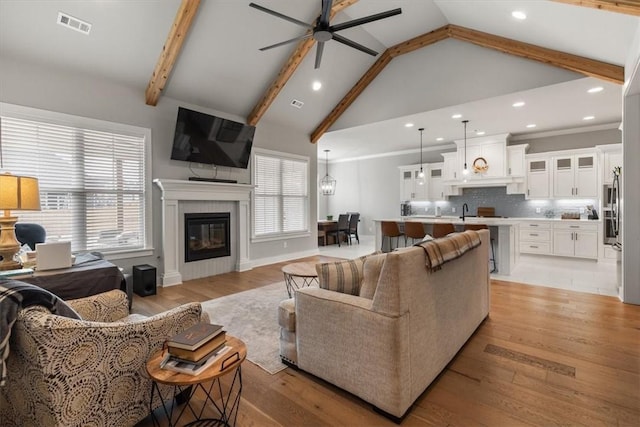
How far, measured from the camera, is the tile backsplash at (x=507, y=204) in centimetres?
693

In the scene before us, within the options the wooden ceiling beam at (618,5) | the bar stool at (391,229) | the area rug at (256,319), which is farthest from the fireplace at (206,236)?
the wooden ceiling beam at (618,5)

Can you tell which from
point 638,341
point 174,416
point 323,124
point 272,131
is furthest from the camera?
point 323,124

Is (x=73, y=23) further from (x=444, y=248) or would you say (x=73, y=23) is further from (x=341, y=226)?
(x=341, y=226)

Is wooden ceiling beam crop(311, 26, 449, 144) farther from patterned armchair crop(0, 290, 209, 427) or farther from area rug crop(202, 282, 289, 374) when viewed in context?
patterned armchair crop(0, 290, 209, 427)

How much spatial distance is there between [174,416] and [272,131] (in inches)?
217

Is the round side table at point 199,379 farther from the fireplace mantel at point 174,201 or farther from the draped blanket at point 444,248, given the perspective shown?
the fireplace mantel at point 174,201

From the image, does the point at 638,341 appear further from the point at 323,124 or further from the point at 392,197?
the point at 392,197

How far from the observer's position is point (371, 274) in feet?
6.22

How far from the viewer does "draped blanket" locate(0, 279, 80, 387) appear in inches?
46.8

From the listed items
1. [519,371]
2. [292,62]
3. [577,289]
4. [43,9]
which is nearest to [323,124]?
[292,62]

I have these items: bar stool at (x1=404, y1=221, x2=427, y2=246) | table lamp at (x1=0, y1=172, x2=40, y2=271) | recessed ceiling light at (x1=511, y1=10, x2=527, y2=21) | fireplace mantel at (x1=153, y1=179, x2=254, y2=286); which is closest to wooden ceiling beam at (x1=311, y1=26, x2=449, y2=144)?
recessed ceiling light at (x1=511, y1=10, x2=527, y2=21)

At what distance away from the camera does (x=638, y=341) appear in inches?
107

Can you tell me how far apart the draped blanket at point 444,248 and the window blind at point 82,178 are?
4.32 m

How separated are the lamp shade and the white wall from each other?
188cm
